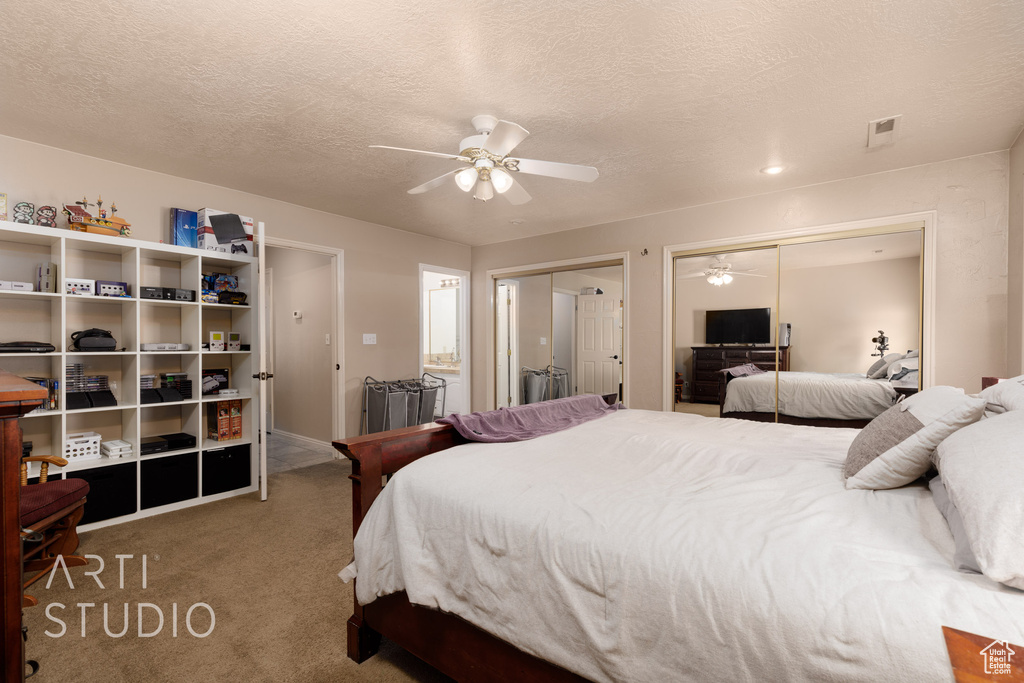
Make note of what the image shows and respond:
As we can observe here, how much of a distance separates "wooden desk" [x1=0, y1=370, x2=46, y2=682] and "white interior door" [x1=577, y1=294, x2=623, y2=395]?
14.6ft

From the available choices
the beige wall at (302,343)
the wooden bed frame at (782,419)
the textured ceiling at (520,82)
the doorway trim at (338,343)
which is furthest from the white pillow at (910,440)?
the beige wall at (302,343)

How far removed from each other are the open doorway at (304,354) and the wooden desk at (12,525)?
12.0 ft

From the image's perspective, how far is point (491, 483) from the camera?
1.51 meters

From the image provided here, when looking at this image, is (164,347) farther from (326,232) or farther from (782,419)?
(782,419)

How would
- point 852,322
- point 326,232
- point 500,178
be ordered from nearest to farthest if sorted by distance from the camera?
1. point 500,178
2. point 852,322
3. point 326,232

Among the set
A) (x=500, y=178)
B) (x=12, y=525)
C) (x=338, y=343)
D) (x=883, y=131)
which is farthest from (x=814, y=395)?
(x=12, y=525)

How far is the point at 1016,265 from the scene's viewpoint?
2.88m

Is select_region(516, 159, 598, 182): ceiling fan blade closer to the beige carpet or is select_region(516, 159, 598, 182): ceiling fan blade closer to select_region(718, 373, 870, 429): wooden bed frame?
the beige carpet

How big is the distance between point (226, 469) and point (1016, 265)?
5.52m

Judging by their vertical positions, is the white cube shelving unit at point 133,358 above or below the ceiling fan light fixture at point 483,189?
below

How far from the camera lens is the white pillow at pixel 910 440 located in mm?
1344

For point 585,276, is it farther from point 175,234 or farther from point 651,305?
point 175,234

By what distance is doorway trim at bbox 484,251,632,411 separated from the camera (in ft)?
15.7

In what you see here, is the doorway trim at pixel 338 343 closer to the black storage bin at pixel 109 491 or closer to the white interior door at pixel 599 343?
the black storage bin at pixel 109 491
